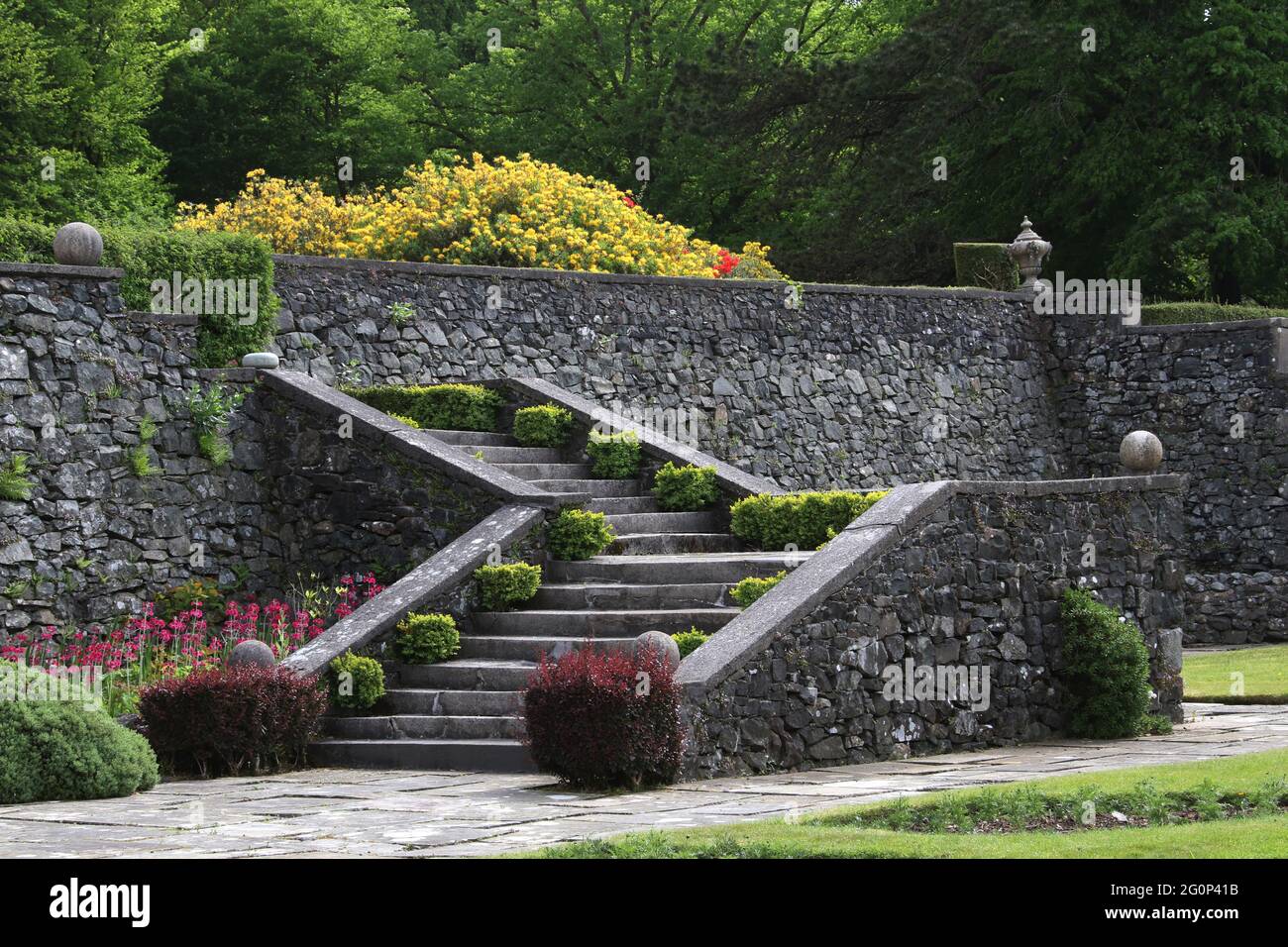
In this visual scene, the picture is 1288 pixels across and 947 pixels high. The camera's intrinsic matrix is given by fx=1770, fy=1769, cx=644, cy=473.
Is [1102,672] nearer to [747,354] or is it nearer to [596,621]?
[596,621]

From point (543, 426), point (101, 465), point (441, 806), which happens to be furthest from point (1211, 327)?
point (441, 806)

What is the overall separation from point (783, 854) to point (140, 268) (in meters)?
9.80

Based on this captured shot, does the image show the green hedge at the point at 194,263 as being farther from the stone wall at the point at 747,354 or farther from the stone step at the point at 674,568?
the stone step at the point at 674,568

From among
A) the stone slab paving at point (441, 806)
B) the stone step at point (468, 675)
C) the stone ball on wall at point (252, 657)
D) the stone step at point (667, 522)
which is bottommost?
the stone slab paving at point (441, 806)

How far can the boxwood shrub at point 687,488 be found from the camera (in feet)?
49.2

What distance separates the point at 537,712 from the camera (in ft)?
32.8

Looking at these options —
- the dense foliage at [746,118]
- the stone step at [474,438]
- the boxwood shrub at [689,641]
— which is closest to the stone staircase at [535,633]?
the boxwood shrub at [689,641]

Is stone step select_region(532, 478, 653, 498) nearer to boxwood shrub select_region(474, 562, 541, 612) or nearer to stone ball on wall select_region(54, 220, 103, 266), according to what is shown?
boxwood shrub select_region(474, 562, 541, 612)

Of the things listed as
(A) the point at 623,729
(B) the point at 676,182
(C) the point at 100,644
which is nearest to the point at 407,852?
(A) the point at 623,729

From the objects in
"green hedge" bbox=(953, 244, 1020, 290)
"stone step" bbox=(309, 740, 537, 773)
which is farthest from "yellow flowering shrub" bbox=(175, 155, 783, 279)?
"stone step" bbox=(309, 740, 537, 773)

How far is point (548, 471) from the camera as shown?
1557cm

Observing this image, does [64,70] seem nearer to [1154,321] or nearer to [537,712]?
[1154,321]

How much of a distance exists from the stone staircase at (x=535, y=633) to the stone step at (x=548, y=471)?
749 millimetres

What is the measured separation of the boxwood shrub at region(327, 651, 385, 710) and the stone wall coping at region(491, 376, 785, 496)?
4090mm
